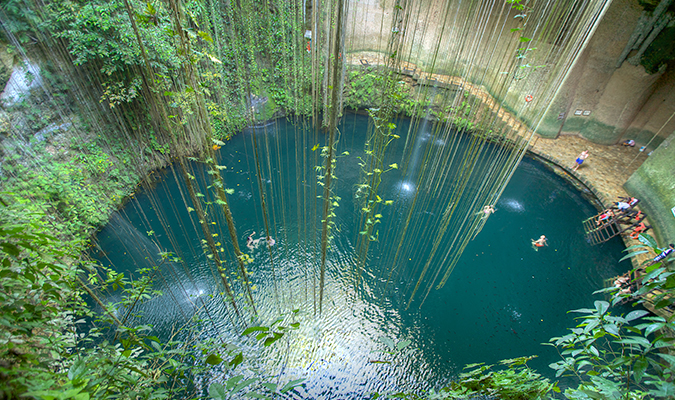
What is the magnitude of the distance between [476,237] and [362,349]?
11.5 feet

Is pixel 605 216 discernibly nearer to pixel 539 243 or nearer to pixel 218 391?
pixel 539 243

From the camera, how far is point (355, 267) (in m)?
4.81

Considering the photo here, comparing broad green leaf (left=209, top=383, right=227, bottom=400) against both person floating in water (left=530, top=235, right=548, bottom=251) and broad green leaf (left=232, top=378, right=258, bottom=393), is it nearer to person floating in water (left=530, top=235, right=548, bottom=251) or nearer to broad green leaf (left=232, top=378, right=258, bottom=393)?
broad green leaf (left=232, top=378, right=258, bottom=393)

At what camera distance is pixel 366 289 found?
15.0 ft

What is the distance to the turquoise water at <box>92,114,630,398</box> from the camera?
12.5 ft

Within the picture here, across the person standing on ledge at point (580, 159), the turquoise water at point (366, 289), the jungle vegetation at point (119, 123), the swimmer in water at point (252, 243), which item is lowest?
the turquoise water at point (366, 289)

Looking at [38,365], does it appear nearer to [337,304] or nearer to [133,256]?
[337,304]

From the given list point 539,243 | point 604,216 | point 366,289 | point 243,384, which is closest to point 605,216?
point 604,216

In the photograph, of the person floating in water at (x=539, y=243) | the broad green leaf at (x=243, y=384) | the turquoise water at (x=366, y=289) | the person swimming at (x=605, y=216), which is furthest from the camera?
the person swimming at (x=605, y=216)

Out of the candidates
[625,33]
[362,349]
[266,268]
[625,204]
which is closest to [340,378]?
[362,349]

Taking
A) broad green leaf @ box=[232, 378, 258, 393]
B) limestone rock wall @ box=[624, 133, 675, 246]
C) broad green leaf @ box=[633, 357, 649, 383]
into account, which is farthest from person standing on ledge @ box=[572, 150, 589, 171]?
broad green leaf @ box=[232, 378, 258, 393]

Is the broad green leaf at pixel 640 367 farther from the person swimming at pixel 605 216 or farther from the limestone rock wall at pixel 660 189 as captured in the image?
the person swimming at pixel 605 216

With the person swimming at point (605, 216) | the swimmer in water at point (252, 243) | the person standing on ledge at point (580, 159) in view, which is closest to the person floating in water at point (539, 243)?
the person swimming at point (605, 216)

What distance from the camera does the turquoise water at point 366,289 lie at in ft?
12.5
